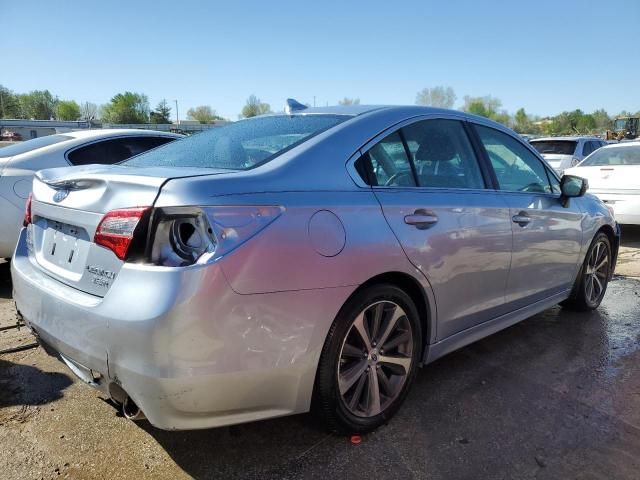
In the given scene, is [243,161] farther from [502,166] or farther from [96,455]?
[502,166]

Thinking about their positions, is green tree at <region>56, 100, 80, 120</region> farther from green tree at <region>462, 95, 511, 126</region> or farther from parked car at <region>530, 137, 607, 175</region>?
parked car at <region>530, 137, 607, 175</region>

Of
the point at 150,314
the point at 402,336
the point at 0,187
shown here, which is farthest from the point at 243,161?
the point at 0,187

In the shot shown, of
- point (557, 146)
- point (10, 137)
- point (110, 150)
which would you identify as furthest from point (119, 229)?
point (10, 137)

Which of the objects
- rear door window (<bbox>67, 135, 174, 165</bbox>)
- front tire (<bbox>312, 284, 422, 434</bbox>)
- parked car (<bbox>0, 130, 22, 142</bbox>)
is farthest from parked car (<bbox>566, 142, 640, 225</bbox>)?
parked car (<bbox>0, 130, 22, 142</bbox>)

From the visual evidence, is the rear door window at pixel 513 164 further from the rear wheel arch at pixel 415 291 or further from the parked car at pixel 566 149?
the parked car at pixel 566 149

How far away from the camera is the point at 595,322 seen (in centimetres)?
450

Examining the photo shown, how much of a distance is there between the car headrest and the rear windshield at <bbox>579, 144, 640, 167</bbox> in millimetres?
6673

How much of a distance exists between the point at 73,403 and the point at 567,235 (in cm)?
354

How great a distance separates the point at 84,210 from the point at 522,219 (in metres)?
2.61

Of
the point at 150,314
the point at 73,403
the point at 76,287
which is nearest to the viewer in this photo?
the point at 150,314

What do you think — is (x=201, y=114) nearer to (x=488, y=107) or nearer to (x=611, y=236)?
(x=488, y=107)

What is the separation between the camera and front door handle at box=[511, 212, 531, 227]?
335cm

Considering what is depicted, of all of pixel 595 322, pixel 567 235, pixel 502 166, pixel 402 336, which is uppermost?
pixel 502 166

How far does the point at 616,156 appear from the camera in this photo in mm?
8766
